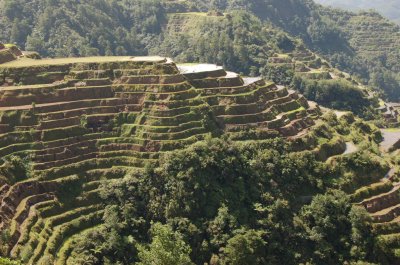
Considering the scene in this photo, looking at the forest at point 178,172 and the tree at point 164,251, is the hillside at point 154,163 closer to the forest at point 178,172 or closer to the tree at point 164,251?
the forest at point 178,172

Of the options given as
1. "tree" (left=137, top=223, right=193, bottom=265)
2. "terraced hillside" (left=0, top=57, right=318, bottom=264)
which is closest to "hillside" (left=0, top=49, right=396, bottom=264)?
"terraced hillside" (left=0, top=57, right=318, bottom=264)

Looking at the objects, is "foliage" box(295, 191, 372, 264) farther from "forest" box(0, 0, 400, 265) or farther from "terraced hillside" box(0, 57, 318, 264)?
"terraced hillside" box(0, 57, 318, 264)

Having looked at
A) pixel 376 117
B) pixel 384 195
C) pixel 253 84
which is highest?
pixel 253 84

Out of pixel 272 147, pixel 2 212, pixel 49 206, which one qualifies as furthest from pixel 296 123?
pixel 2 212

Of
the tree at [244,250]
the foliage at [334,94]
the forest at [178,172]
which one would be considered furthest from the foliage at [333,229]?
the foliage at [334,94]

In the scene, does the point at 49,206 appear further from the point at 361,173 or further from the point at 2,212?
the point at 361,173
